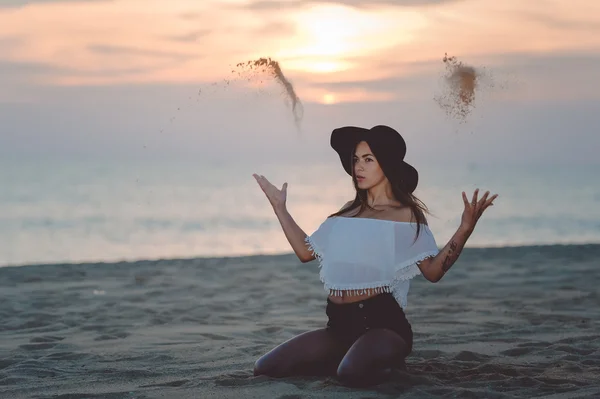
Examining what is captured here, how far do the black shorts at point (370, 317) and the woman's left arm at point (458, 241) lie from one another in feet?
1.01

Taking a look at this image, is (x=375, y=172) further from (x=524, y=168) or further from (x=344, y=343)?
(x=524, y=168)

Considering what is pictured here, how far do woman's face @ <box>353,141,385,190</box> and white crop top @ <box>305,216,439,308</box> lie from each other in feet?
0.86

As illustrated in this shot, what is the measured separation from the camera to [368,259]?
18.3 ft

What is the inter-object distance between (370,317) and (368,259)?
35 cm

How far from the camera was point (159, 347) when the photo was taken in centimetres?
734

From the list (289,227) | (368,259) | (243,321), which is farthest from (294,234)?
(243,321)

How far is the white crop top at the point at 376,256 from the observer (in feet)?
18.2

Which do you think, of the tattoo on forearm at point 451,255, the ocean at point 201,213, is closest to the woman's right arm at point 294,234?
the tattoo on forearm at point 451,255

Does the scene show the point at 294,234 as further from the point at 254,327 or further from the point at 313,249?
the point at 254,327

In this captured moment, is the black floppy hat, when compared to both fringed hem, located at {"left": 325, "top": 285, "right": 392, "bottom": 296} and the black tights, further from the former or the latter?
the black tights

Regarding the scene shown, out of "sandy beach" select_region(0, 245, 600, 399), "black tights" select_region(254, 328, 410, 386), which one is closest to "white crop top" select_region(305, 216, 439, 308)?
"black tights" select_region(254, 328, 410, 386)

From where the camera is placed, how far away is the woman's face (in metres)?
5.78

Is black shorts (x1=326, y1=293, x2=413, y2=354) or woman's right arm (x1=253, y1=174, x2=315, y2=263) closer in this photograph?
black shorts (x1=326, y1=293, x2=413, y2=354)

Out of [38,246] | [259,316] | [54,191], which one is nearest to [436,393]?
[259,316]
